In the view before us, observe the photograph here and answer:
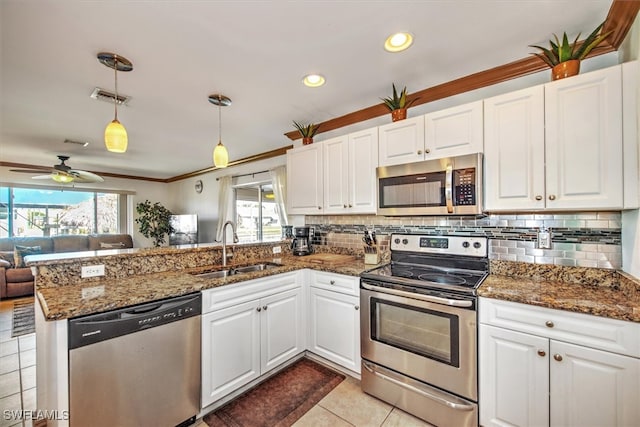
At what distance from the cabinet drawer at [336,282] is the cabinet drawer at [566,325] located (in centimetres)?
86

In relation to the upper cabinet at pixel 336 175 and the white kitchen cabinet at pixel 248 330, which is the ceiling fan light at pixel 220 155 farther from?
the white kitchen cabinet at pixel 248 330

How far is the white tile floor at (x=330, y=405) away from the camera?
175 centimetres

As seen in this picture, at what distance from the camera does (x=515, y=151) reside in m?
1.73

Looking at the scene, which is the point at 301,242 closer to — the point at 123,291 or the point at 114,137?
the point at 123,291

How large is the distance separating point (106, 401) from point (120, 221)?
6.70 metres

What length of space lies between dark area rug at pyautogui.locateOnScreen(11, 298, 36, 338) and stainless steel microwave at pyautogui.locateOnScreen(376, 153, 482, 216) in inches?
171

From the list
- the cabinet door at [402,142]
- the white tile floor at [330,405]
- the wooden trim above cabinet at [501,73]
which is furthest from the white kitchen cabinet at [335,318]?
the wooden trim above cabinet at [501,73]

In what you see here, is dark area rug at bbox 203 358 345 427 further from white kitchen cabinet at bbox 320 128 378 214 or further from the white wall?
the white wall

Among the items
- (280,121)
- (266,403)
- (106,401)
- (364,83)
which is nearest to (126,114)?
(280,121)

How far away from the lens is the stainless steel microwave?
72.8 inches

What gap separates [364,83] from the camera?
7.23 ft

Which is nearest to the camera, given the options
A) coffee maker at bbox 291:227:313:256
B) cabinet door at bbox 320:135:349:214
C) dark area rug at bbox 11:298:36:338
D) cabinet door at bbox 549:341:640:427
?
cabinet door at bbox 549:341:640:427

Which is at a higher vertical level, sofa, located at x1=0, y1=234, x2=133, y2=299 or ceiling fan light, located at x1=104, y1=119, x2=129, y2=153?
ceiling fan light, located at x1=104, y1=119, x2=129, y2=153

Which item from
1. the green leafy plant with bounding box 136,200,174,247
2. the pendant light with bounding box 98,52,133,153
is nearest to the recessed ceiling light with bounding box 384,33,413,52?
the pendant light with bounding box 98,52,133,153
